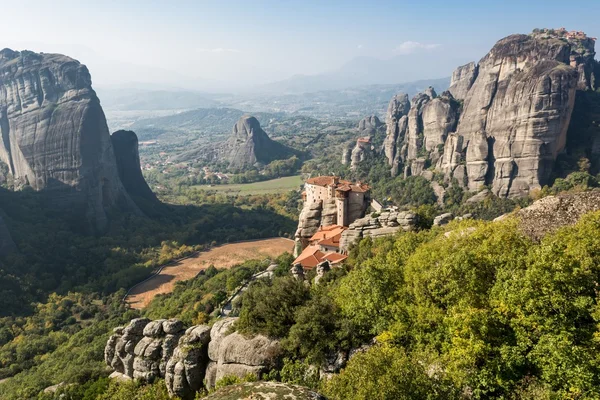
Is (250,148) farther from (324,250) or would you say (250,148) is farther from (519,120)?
(324,250)

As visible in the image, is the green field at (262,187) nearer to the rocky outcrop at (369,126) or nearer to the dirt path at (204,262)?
the dirt path at (204,262)

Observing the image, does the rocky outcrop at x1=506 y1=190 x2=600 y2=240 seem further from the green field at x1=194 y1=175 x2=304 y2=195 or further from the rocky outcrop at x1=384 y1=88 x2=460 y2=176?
the green field at x1=194 y1=175 x2=304 y2=195

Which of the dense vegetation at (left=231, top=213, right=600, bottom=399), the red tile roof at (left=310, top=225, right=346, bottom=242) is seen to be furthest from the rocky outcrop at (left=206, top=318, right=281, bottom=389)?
the red tile roof at (left=310, top=225, right=346, bottom=242)

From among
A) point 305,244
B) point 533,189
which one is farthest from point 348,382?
point 533,189

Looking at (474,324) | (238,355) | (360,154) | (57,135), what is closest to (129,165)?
(57,135)

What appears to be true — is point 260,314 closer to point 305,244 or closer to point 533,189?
point 305,244
